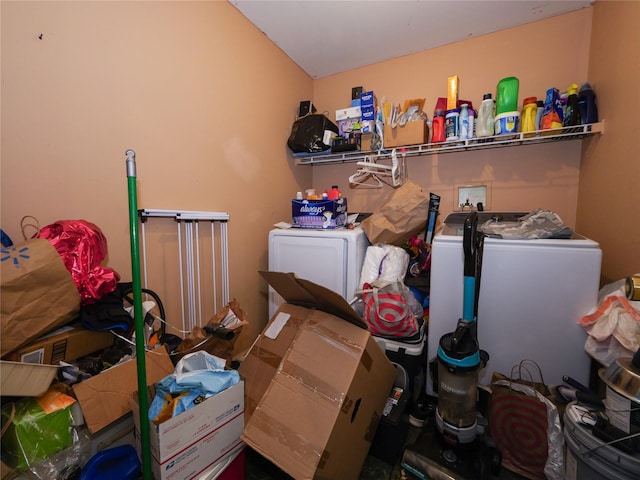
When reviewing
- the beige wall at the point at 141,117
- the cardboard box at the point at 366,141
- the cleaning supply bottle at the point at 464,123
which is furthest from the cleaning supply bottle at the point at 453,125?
the beige wall at the point at 141,117

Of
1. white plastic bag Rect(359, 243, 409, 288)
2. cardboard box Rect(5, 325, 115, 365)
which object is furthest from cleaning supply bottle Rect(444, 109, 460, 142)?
cardboard box Rect(5, 325, 115, 365)

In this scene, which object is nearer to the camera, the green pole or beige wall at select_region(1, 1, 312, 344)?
the green pole

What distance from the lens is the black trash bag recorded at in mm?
2086

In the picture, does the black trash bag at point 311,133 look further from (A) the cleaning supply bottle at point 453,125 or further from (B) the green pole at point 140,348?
(B) the green pole at point 140,348

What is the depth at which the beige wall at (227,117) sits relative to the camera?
3.21 feet

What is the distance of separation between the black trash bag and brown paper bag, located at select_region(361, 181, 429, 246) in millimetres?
733

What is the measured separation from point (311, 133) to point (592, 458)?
2162 millimetres

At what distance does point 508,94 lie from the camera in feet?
5.39

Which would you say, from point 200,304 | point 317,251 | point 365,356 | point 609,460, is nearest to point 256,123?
point 317,251

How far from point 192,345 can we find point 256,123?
1.49 metres

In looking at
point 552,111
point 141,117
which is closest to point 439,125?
point 552,111

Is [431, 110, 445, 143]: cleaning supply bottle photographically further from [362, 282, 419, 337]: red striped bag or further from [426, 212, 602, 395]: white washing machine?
[362, 282, 419, 337]: red striped bag

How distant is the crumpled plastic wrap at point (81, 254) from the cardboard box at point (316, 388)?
2.01ft

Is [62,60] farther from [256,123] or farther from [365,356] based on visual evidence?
[365,356]
